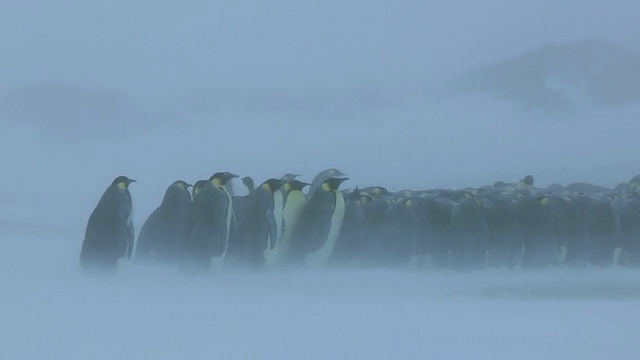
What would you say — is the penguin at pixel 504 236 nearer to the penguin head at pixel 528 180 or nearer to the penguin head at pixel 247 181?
the penguin head at pixel 528 180

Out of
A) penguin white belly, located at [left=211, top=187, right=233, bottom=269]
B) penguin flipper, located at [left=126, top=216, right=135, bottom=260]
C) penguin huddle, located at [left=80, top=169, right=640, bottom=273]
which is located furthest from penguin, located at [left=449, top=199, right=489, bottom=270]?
penguin flipper, located at [left=126, top=216, right=135, bottom=260]

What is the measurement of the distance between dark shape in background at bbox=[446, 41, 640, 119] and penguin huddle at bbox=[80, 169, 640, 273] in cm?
157

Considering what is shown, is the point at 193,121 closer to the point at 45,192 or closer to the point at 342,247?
the point at 45,192

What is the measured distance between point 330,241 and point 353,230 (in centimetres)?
13

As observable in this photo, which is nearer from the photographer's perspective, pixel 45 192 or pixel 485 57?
pixel 45 192

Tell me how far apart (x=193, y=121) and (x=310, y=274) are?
2.44m

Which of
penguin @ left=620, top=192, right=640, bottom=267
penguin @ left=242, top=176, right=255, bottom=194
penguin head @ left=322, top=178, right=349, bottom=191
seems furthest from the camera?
penguin @ left=242, top=176, right=255, bottom=194

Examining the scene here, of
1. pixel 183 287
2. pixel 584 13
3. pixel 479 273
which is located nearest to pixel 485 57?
pixel 584 13

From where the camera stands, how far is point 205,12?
583 cm

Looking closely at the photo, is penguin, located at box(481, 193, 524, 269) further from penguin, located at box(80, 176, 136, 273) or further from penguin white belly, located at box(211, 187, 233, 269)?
penguin, located at box(80, 176, 136, 273)

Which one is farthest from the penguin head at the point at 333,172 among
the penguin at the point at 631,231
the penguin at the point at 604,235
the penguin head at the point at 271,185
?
the penguin at the point at 631,231

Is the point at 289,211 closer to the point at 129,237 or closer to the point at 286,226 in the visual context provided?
the point at 286,226

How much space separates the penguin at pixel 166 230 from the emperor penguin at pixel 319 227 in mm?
585

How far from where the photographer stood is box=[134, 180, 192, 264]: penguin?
12.9 ft
